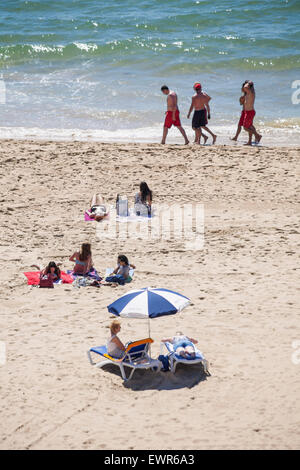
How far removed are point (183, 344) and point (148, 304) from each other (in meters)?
0.58

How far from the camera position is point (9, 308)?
887 cm

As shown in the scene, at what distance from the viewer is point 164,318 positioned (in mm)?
8609

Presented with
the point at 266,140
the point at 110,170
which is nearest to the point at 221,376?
the point at 110,170

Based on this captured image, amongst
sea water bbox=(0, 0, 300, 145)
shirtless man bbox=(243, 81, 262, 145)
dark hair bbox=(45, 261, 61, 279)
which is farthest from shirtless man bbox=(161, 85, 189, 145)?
dark hair bbox=(45, 261, 61, 279)

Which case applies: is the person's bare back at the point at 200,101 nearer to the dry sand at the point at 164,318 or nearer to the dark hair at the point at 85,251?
the dry sand at the point at 164,318

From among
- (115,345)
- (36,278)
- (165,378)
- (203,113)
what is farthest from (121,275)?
(203,113)

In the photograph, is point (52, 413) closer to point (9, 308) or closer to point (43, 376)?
point (43, 376)

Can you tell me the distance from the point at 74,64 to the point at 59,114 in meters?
5.87

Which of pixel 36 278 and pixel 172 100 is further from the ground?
pixel 172 100

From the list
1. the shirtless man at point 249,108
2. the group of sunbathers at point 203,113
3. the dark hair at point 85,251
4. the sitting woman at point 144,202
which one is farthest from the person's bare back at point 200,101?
the dark hair at point 85,251

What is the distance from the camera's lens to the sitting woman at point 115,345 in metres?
7.48

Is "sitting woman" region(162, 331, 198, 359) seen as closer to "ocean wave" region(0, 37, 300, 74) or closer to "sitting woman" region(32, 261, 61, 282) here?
"sitting woman" region(32, 261, 61, 282)

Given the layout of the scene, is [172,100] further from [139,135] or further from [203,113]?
[139,135]

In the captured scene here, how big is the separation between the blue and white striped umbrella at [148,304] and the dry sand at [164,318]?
672mm
